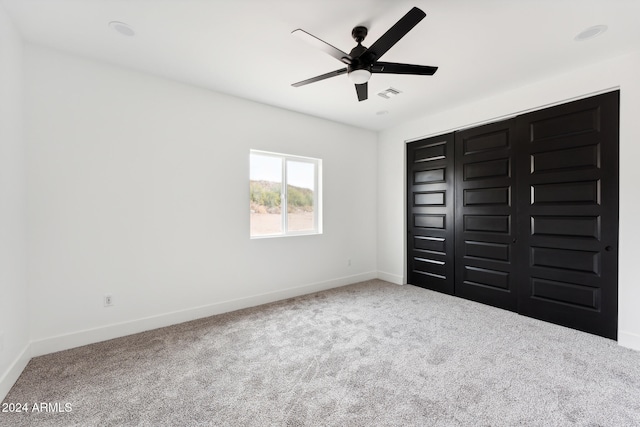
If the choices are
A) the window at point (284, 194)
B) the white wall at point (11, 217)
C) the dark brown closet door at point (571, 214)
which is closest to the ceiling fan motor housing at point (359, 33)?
the window at point (284, 194)

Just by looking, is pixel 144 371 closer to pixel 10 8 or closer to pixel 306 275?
pixel 306 275

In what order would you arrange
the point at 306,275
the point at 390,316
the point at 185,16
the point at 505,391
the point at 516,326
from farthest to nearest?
the point at 306,275 < the point at 390,316 < the point at 516,326 < the point at 185,16 < the point at 505,391

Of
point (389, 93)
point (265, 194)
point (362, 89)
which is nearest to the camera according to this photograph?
point (362, 89)

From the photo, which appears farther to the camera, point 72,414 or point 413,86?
point 413,86

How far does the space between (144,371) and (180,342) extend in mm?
473

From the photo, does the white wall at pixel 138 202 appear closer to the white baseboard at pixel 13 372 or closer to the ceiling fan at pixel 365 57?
the white baseboard at pixel 13 372

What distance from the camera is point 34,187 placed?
2.38 meters

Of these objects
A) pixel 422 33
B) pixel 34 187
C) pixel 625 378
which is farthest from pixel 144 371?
pixel 625 378

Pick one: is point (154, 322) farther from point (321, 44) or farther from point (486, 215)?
point (486, 215)

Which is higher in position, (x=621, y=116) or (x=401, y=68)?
(x=401, y=68)

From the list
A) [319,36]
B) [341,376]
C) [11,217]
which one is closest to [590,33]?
[319,36]

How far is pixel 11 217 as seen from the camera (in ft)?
6.79

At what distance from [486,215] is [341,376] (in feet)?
8.98

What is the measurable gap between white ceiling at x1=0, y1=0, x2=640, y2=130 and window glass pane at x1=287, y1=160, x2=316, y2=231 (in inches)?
47.7
